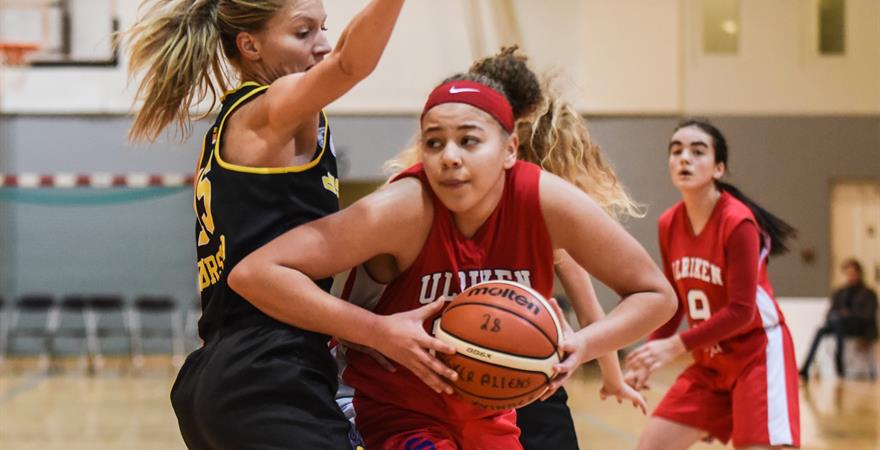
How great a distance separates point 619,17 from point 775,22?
7.72ft

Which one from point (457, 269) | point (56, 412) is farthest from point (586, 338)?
point (56, 412)

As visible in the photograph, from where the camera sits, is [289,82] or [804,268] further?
[804,268]

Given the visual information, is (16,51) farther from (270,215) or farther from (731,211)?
(270,215)

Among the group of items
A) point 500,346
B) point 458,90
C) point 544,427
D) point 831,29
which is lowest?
point 544,427

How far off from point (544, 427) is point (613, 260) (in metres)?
0.94

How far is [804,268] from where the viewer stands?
51.8 ft

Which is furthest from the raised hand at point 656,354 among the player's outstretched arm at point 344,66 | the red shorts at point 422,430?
the player's outstretched arm at point 344,66

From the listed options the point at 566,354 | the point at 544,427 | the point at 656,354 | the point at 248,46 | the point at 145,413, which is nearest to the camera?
the point at 566,354

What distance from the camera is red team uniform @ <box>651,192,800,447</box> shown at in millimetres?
4586

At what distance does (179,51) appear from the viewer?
3086 mm

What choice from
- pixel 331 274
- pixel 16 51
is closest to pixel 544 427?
pixel 331 274

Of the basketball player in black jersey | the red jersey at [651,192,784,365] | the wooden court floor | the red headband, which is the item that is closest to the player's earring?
the basketball player in black jersey

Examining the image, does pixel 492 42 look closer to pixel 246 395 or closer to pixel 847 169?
pixel 847 169

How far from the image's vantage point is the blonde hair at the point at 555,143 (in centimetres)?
378
